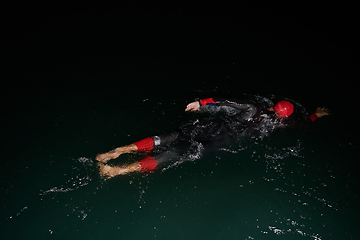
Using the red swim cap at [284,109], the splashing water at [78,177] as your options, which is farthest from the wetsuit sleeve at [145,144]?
the red swim cap at [284,109]

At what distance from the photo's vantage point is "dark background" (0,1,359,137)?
5672 millimetres

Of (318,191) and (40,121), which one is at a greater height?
(40,121)

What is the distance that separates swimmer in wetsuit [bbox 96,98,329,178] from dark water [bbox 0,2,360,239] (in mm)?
201

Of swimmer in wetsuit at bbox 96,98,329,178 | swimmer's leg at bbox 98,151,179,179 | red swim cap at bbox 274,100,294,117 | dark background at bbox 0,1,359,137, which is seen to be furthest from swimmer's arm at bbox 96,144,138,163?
red swim cap at bbox 274,100,294,117

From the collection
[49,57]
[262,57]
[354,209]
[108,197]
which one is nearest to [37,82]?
[49,57]

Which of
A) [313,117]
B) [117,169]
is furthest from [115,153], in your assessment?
[313,117]

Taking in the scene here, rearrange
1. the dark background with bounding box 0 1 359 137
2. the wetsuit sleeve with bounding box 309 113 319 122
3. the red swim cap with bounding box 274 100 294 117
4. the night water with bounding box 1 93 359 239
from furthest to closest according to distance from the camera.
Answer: the dark background with bounding box 0 1 359 137 < the wetsuit sleeve with bounding box 309 113 319 122 < the red swim cap with bounding box 274 100 294 117 < the night water with bounding box 1 93 359 239

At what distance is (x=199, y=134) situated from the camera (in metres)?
4.12

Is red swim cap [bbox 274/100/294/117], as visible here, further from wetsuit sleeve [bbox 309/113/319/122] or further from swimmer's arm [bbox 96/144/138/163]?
swimmer's arm [bbox 96/144/138/163]

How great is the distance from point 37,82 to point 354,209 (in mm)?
6210

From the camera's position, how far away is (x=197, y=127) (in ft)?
13.7

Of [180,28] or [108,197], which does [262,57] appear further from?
[108,197]

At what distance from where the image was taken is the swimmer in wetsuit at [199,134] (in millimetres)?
3725

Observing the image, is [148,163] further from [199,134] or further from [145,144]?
[199,134]
